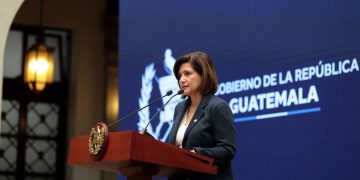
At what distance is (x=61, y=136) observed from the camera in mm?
10109

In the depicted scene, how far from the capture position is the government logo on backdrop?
604cm

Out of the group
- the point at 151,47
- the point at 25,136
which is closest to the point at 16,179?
the point at 25,136

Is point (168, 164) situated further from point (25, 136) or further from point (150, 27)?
point (25, 136)

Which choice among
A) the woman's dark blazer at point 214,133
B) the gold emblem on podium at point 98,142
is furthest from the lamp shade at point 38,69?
the gold emblem on podium at point 98,142

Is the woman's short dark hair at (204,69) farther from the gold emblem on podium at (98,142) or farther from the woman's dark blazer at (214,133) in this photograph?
the gold emblem on podium at (98,142)

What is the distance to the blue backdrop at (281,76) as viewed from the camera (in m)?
4.77

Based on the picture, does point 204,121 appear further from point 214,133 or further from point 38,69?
point 38,69

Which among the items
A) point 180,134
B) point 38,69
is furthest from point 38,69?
point 180,134

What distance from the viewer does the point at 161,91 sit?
6180mm

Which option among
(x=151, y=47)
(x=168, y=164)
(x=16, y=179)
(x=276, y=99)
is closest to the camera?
(x=168, y=164)

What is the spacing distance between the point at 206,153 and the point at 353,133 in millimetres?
1615

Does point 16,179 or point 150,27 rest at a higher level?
point 150,27

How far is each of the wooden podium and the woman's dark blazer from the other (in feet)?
0.36

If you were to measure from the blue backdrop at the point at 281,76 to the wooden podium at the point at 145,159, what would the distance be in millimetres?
1679
